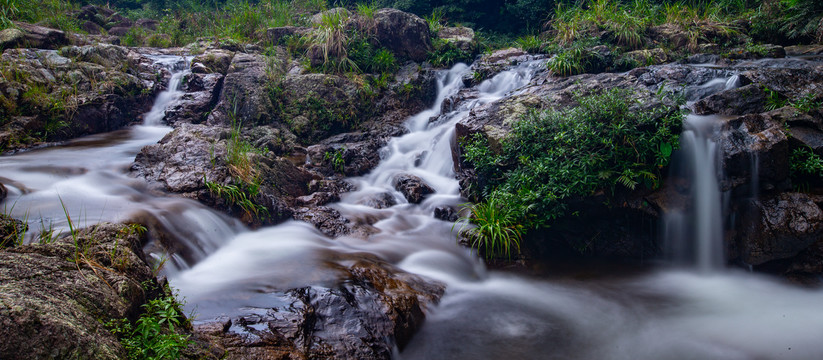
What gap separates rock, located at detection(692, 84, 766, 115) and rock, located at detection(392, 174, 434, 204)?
4.54 m

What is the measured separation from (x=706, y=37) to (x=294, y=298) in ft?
37.2

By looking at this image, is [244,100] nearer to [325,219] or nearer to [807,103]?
[325,219]

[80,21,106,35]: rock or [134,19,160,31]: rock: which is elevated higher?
[134,19,160,31]: rock

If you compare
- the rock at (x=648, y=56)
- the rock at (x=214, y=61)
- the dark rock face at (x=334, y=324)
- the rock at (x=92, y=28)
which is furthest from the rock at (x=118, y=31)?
the rock at (x=648, y=56)

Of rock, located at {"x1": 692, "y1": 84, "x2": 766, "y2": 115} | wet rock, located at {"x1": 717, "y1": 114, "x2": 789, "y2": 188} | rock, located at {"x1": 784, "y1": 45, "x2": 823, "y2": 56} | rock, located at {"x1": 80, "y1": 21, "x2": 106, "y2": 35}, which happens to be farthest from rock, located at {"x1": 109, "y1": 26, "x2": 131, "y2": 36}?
rock, located at {"x1": 784, "y1": 45, "x2": 823, "y2": 56}

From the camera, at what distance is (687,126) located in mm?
5617

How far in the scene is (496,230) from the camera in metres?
5.58

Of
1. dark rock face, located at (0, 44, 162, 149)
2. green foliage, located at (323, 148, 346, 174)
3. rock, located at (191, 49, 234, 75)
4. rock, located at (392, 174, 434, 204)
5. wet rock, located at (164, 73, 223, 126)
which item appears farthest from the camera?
rock, located at (191, 49, 234, 75)

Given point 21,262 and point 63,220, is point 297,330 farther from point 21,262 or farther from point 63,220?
point 63,220

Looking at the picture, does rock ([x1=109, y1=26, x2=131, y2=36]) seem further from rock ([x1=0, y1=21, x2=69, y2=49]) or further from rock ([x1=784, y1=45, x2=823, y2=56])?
rock ([x1=784, y1=45, x2=823, y2=56])

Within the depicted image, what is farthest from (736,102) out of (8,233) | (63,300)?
(8,233)

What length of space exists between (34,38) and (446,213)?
11796 mm

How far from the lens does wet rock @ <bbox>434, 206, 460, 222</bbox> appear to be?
673 centimetres

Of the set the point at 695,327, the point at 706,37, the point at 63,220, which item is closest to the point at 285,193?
the point at 63,220
